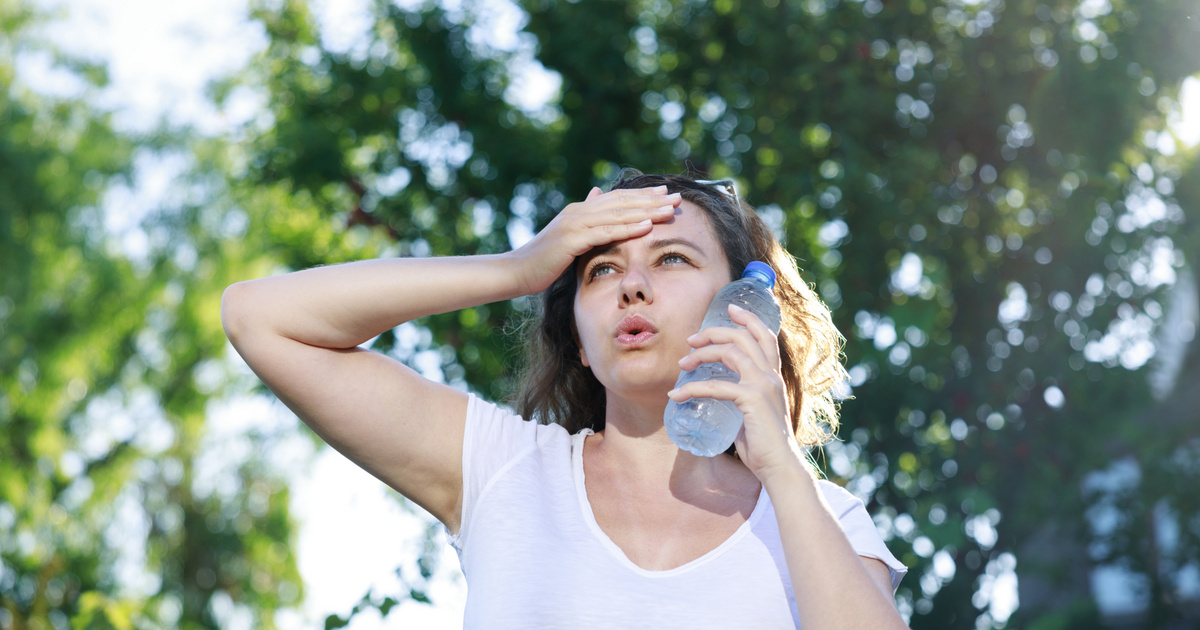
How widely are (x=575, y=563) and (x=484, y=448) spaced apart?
1.13 ft

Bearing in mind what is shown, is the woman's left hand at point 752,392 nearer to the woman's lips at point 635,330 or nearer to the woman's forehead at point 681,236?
the woman's lips at point 635,330

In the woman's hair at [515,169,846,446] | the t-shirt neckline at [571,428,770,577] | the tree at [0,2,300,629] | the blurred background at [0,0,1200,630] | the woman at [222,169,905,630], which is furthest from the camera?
the tree at [0,2,300,629]

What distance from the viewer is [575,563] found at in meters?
1.97

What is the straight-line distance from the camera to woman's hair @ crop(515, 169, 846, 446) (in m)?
2.59

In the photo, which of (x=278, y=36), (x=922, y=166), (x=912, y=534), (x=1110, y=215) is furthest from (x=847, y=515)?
(x=278, y=36)

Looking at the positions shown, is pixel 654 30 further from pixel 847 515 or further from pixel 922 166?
pixel 847 515

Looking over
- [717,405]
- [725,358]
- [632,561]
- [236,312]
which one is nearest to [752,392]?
[725,358]

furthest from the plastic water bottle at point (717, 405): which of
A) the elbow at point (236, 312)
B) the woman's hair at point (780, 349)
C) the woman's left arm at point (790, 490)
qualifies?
the elbow at point (236, 312)

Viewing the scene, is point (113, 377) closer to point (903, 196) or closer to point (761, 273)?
point (903, 196)

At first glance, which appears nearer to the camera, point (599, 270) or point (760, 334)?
point (760, 334)

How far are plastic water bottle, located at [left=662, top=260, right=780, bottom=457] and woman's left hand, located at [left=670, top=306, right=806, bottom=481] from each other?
0.81ft

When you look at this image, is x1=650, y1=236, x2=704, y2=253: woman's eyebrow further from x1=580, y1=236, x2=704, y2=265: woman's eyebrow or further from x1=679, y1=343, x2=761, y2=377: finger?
x1=679, y1=343, x2=761, y2=377: finger

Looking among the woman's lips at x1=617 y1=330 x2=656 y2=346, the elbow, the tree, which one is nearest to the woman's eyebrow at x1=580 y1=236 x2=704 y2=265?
the woman's lips at x1=617 y1=330 x2=656 y2=346

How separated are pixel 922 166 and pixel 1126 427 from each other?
1.72m
